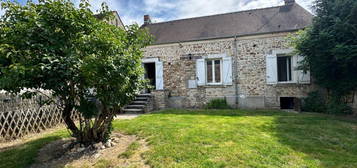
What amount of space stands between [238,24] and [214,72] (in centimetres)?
306

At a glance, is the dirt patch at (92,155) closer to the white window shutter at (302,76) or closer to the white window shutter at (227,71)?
the white window shutter at (227,71)

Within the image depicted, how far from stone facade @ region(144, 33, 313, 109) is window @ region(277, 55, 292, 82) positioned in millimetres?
466

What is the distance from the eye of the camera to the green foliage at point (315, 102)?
800 centimetres

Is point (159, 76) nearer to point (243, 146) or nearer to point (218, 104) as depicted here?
point (218, 104)

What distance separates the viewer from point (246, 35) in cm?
909

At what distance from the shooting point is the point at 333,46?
6500 mm

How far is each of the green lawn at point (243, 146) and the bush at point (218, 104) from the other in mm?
3901

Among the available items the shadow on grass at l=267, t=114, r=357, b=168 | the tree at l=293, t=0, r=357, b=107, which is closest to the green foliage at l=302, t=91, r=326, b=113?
the tree at l=293, t=0, r=357, b=107

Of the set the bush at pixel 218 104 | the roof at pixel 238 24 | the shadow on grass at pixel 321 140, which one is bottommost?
the shadow on grass at pixel 321 140

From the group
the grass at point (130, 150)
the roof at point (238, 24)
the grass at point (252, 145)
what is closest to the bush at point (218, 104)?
the roof at point (238, 24)

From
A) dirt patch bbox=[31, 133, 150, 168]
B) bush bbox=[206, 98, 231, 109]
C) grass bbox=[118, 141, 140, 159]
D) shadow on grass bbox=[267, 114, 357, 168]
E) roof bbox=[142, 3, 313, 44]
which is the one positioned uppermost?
roof bbox=[142, 3, 313, 44]

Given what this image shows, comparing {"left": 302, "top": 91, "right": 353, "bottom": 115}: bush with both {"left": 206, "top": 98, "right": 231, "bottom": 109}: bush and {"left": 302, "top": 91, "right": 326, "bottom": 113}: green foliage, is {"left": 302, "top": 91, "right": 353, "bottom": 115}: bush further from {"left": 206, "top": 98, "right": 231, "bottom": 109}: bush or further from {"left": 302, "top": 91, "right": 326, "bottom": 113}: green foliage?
{"left": 206, "top": 98, "right": 231, "bottom": 109}: bush

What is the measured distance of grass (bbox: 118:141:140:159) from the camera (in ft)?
11.5

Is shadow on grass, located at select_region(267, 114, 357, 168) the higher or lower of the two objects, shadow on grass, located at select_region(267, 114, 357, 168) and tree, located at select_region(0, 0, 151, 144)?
the lower
